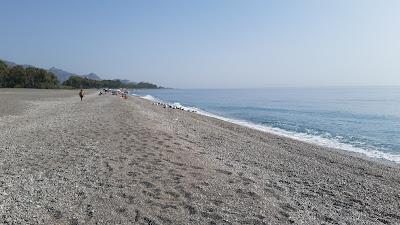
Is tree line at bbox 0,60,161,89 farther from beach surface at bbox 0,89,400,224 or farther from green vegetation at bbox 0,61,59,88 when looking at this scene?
beach surface at bbox 0,89,400,224

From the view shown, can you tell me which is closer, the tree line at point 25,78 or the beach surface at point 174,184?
the beach surface at point 174,184

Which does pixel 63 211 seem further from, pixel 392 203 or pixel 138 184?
pixel 392 203

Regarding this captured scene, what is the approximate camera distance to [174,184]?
11055mm

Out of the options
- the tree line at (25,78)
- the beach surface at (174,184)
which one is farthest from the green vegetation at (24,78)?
the beach surface at (174,184)

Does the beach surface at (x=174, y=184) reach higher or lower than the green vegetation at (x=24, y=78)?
lower

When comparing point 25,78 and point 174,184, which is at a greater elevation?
point 25,78

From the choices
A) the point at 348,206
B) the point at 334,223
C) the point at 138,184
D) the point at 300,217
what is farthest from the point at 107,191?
the point at 348,206

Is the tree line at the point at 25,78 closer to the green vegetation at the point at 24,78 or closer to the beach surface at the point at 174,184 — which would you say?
the green vegetation at the point at 24,78

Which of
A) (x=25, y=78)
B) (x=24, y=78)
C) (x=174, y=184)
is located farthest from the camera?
(x=25, y=78)

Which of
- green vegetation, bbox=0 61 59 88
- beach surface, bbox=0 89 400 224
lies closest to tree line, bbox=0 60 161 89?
green vegetation, bbox=0 61 59 88

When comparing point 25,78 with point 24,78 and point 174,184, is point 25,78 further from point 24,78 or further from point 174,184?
point 174,184

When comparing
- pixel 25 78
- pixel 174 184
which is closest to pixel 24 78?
pixel 25 78

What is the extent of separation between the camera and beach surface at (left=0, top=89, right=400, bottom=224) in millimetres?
8898

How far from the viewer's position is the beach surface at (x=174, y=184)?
8.90 meters
